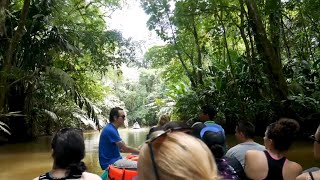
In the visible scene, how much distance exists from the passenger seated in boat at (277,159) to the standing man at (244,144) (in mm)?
691

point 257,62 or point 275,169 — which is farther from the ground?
point 257,62

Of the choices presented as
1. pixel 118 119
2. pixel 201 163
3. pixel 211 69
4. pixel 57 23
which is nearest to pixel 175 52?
pixel 211 69

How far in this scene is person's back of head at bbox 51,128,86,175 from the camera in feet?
8.40

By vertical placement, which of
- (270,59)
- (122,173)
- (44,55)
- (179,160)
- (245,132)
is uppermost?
(44,55)

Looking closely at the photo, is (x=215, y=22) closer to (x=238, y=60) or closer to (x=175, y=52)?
(x=238, y=60)

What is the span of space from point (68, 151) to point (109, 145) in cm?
242

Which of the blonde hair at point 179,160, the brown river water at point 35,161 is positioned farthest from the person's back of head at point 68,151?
the brown river water at point 35,161

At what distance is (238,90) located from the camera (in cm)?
1405

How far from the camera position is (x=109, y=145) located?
4957mm

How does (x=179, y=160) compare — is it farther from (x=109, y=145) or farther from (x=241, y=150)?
(x=109, y=145)

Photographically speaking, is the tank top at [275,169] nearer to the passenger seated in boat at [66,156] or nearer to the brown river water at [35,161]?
the passenger seated in boat at [66,156]

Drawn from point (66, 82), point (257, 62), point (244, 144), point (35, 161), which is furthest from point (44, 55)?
point (244, 144)

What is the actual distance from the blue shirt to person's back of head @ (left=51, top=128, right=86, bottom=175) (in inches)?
90.6

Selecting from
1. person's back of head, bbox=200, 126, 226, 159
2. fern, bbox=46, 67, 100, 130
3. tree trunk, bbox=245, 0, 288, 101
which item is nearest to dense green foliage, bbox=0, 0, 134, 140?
fern, bbox=46, 67, 100, 130
